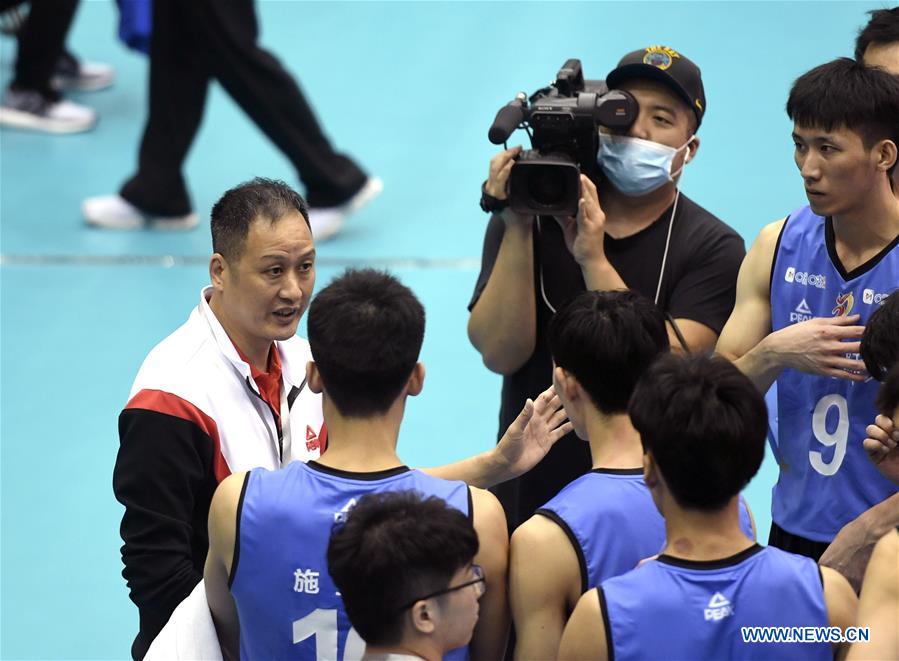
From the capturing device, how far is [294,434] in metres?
3.15

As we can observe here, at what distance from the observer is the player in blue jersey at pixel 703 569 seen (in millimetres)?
2238

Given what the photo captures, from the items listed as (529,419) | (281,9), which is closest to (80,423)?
(529,419)

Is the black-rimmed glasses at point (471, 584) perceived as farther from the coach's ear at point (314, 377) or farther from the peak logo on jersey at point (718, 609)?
the coach's ear at point (314, 377)

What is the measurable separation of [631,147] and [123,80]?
19.2 feet

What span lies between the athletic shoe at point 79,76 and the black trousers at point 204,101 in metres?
1.76

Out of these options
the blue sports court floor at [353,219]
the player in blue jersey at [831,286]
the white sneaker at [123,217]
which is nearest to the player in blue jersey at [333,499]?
the player in blue jersey at [831,286]

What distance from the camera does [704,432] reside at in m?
2.27

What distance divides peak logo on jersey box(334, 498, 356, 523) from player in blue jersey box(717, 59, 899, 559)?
3.90 ft

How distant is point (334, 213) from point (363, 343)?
444 centimetres

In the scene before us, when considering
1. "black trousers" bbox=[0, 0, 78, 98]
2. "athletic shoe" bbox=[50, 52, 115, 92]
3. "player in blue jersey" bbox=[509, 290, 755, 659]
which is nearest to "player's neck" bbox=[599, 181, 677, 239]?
"player in blue jersey" bbox=[509, 290, 755, 659]

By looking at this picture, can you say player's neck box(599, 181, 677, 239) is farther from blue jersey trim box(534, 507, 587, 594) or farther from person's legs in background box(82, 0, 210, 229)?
person's legs in background box(82, 0, 210, 229)

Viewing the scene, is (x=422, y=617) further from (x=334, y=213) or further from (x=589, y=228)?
(x=334, y=213)

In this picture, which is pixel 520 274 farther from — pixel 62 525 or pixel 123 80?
pixel 123 80

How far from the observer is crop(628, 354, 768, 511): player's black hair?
228 centimetres
